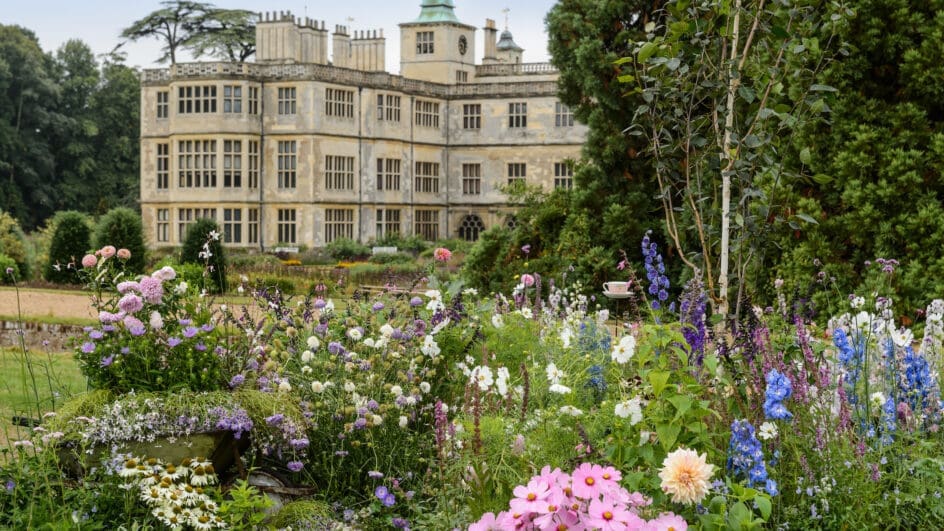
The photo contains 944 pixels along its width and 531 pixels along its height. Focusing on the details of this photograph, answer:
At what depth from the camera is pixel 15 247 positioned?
22.0 m

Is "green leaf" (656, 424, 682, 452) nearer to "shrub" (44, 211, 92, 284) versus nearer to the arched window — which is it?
"shrub" (44, 211, 92, 284)

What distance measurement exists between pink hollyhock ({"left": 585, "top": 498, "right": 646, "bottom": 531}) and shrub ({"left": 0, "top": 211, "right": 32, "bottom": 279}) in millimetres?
20439

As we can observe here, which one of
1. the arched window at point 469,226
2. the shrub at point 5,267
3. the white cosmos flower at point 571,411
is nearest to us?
the white cosmos flower at point 571,411

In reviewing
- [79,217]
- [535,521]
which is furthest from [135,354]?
[79,217]

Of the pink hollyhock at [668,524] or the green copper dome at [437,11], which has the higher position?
the green copper dome at [437,11]

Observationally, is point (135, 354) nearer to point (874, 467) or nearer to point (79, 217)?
point (874, 467)

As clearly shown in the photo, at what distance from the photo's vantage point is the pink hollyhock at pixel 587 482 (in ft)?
9.35

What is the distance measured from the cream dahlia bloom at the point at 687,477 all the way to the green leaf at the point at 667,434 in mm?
476

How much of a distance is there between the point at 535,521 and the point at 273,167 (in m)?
26.2

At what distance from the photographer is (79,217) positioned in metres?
20.8

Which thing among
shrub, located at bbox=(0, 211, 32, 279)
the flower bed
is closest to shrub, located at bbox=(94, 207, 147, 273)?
shrub, located at bbox=(0, 211, 32, 279)

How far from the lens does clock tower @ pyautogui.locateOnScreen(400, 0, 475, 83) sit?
123ft

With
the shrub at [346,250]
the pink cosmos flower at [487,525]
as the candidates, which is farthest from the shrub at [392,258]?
the pink cosmos flower at [487,525]

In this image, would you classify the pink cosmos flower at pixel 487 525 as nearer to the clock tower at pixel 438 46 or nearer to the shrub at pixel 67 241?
the shrub at pixel 67 241
